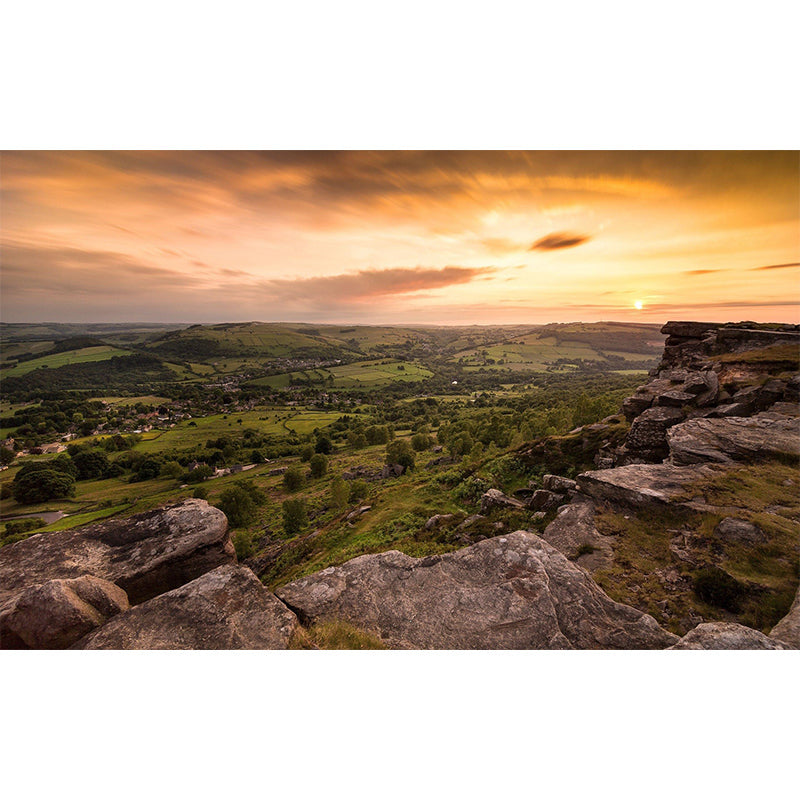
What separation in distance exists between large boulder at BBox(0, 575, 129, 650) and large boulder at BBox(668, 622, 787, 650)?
31.9 feet

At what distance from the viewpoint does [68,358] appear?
3127 inches

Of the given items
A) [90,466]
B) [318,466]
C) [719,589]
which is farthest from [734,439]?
[90,466]

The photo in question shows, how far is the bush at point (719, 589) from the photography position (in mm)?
5469

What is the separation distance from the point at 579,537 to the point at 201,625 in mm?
8664

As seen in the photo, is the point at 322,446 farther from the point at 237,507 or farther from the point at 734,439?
the point at 734,439

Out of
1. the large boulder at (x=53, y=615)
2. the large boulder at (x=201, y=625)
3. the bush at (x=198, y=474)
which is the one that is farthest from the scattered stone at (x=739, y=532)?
the bush at (x=198, y=474)

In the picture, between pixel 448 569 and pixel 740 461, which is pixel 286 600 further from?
pixel 740 461

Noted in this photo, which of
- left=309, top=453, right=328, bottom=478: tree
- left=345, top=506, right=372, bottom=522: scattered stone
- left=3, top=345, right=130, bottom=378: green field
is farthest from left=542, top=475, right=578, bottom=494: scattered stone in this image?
left=3, top=345, right=130, bottom=378: green field

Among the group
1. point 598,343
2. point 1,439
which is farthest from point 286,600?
point 598,343

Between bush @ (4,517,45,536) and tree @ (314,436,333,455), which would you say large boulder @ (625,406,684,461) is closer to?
tree @ (314,436,333,455)

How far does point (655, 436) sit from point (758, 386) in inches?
182

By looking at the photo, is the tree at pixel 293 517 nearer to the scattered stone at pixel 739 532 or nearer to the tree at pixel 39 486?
the scattered stone at pixel 739 532

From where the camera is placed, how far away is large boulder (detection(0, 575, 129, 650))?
16.0 feet

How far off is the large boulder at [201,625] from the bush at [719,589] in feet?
25.2
